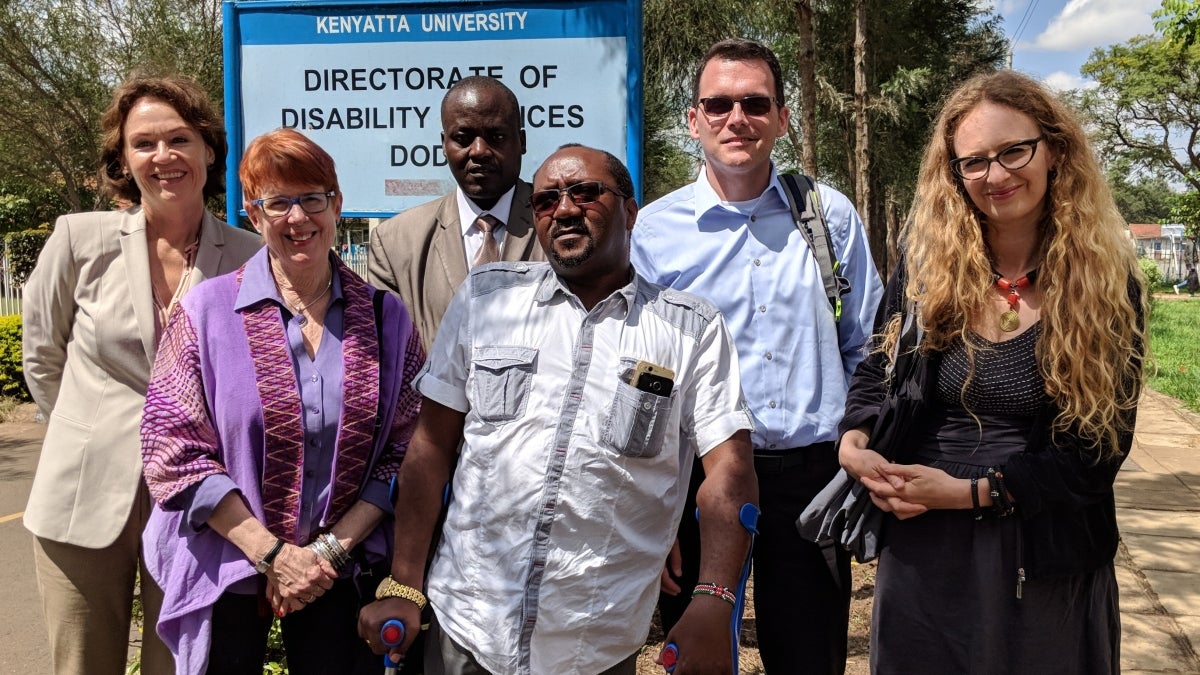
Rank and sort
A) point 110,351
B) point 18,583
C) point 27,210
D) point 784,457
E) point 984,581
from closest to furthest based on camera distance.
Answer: point 984,581 < point 110,351 < point 784,457 < point 18,583 < point 27,210

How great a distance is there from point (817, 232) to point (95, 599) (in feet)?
7.70

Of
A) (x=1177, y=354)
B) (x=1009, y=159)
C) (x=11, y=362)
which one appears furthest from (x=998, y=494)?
(x=1177, y=354)

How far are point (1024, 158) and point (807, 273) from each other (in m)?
0.73

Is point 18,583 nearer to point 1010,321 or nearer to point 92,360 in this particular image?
point 92,360

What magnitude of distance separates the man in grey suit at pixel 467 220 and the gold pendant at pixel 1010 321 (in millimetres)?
1381

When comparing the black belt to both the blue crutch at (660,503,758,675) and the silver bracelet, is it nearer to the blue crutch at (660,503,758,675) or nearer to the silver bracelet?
the blue crutch at (660,503,758,675)

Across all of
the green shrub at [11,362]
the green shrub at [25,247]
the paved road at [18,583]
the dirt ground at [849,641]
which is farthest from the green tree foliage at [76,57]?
the dirt ground at [849,641]

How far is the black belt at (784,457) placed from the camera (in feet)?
9.53

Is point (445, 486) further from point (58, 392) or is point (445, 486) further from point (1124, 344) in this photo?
point (1124, 344)

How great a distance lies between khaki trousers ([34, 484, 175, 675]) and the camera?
2.74 metres

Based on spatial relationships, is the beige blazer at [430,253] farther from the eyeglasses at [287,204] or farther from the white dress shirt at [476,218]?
the eyeglasses at [287,204]

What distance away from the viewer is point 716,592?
2201 mm

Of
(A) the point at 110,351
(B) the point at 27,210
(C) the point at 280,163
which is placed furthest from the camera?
(B) the point at 27,210

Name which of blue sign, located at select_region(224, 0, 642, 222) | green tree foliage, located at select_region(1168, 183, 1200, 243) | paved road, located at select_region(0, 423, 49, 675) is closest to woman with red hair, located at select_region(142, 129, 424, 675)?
blue sign, located at select_region(224, 0, 642, 222)
